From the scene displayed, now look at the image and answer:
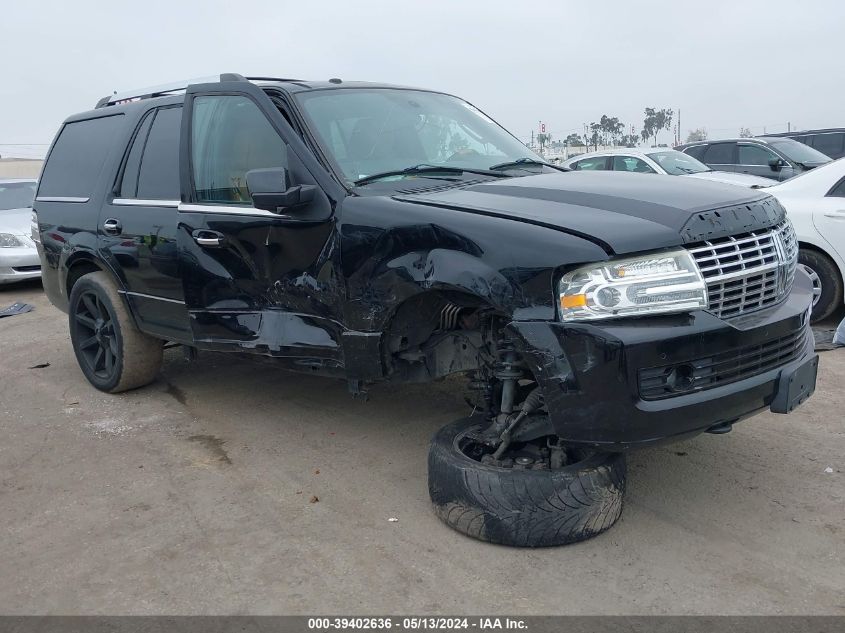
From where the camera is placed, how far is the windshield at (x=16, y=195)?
12.0m

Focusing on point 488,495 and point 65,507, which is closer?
point 488,495

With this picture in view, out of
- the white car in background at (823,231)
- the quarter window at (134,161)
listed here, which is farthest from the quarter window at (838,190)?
the quarter window at (134,161)

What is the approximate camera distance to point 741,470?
400cm

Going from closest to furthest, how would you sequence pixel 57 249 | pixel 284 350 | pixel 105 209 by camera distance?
pixel 284 350
pixel 105 209
pixel 57 249

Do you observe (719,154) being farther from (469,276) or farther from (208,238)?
(469,276)

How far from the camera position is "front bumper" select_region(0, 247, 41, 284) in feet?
34.6

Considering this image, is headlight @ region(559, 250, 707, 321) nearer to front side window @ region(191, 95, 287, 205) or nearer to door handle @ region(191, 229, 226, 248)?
front side window @ region(191, 95, 287, 205)

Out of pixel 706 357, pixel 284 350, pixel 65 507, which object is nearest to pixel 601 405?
pixel 706 357

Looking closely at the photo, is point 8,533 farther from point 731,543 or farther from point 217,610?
point 731,543

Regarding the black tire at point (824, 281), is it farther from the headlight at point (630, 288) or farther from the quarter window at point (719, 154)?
the quarter window at point (719, 154)

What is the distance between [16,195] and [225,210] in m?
9.62

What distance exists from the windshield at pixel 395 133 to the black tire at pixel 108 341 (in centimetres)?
214

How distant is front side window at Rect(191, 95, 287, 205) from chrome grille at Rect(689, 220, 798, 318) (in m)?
2.13

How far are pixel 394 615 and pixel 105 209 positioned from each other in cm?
361
